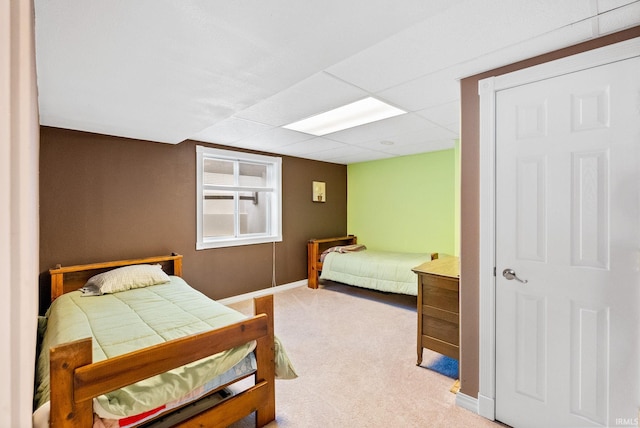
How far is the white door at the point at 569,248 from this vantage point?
1.48 meters

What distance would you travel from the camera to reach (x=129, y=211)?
3.33 m

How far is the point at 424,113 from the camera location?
2791 mm

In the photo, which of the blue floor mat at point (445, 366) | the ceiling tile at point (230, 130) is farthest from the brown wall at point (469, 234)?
the ceiling tile at point (230, 130)

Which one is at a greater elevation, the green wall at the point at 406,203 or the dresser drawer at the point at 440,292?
the green wall at the point at 406,203

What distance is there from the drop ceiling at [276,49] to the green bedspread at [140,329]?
5.12 ft

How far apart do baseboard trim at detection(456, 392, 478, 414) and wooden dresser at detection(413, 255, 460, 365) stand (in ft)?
1.01

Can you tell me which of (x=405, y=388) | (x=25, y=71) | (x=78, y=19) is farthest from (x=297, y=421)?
(x=78, y=19)

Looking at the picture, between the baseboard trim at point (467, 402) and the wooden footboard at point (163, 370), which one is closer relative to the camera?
the wooden footboard at point (163, 370)

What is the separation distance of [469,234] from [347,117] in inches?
69.8

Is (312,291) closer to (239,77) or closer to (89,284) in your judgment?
(89,284)

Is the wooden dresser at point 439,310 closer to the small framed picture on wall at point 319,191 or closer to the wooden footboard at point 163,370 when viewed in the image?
the wooden footboard at point 163,370

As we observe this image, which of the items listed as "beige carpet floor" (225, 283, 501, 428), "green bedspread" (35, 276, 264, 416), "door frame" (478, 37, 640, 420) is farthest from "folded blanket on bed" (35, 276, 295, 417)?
"door frame" (478, 37, 640, 420)

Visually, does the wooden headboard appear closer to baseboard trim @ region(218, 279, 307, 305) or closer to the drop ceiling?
baseboard trim @ region(218, 279, 307, 305)

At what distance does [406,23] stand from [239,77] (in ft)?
3.25
